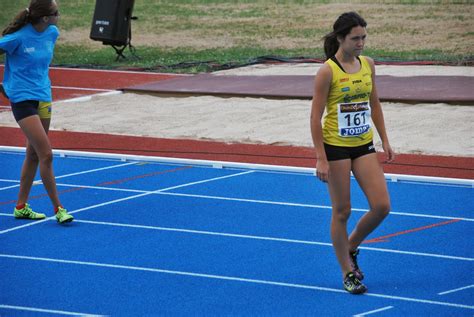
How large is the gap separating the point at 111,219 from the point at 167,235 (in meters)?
0.84

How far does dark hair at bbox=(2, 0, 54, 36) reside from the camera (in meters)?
8.99

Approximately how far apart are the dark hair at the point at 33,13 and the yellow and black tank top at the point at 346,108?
3.07 meters

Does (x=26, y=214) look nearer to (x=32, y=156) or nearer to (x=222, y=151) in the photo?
(x=32, y=156)

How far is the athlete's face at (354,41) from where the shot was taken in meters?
6.88

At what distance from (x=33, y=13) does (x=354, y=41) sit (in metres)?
3.37

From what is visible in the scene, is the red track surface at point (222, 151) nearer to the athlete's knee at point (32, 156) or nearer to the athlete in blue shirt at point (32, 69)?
the athlete's knee at point (32, 156)

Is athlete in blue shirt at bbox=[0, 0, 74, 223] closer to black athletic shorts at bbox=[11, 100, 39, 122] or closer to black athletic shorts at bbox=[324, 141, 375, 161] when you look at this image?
black athletic shorts at bbox=[11, 100, 39, 122]

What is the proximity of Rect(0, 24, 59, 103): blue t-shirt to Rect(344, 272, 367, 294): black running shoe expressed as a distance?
351cm

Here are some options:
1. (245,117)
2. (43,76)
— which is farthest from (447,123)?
(43,76)

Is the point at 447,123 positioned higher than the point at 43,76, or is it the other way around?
the point at 43,76

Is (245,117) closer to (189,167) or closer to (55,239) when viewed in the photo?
(189,167)

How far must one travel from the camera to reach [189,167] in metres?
12.0

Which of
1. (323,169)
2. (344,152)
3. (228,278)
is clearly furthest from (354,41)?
(228,278)

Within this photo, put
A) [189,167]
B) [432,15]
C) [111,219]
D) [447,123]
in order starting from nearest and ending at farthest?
1. [111,219]
2. [189,167]
3. [447,123]
4. [432,15]
